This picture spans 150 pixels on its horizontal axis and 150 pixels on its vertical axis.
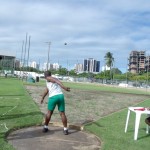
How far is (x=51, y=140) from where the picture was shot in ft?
27.8

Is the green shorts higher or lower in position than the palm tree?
lower

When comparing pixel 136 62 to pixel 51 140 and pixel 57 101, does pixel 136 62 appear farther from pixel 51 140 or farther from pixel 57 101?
pixel 51 140

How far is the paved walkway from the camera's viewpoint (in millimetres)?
7823

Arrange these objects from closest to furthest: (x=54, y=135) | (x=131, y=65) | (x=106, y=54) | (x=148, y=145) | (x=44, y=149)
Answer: (x=44, y=149) → (x=148, y=145) → (x=54, y=135) → (x=106, y=54) → (x=131, y=65)

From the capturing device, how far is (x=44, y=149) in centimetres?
752

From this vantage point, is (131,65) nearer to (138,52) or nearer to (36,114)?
(138,52)

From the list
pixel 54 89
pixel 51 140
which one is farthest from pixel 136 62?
pixel 51 140

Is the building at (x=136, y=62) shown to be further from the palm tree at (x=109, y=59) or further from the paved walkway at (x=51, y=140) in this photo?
the paved walkway at (x=51, y=140)

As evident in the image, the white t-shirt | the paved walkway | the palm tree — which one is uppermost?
the palm tree

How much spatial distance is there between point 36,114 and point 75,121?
162 centimetres

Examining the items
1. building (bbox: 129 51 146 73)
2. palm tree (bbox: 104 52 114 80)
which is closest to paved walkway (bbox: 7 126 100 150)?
palm tree (bbox: 104 52 114 80)

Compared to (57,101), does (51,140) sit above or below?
below

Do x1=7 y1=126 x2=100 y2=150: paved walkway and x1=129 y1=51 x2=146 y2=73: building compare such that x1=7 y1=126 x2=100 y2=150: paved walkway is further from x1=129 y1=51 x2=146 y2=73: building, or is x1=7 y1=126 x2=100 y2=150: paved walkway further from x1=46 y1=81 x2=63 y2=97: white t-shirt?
x1=129 y1=51 x2=146 y2=73: building

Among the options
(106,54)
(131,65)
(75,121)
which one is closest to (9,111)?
(75,121)
